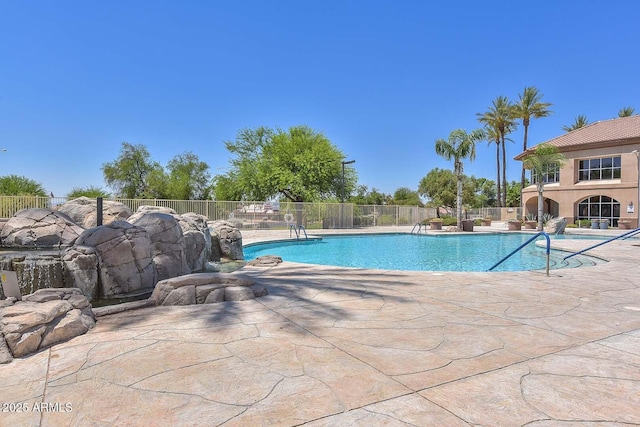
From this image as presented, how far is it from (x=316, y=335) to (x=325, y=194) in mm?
29437

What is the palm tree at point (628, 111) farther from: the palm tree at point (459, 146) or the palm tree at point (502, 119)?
the palm tree at point (459, 146)

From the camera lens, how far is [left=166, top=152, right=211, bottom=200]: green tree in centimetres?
4531

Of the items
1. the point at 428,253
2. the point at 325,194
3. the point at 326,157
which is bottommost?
the point at 428,253

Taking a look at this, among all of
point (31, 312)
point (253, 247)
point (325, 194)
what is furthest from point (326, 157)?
point (31, 312)

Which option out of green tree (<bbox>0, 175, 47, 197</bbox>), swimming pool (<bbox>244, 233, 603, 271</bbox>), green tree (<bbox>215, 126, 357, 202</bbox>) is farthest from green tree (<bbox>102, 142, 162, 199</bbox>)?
swimming pool (<bbox>244, 233, 603, 271</bbox>)

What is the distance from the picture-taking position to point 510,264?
1142 cm

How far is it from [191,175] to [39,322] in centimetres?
Answer: 4698

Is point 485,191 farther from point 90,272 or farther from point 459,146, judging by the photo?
point 90,272

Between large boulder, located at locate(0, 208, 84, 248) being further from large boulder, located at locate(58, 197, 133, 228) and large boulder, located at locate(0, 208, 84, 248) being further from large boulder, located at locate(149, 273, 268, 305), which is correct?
large boulder, located at locate(149, 273, 268, 305)

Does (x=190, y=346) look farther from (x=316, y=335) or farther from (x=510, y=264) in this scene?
(x=510, y=264)

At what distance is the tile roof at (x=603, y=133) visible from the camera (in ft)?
90.6

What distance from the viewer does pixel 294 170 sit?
32375 millimetres

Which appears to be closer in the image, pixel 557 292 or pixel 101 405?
pixel 101 405

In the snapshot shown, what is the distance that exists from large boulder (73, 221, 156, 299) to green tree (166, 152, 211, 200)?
129ft
